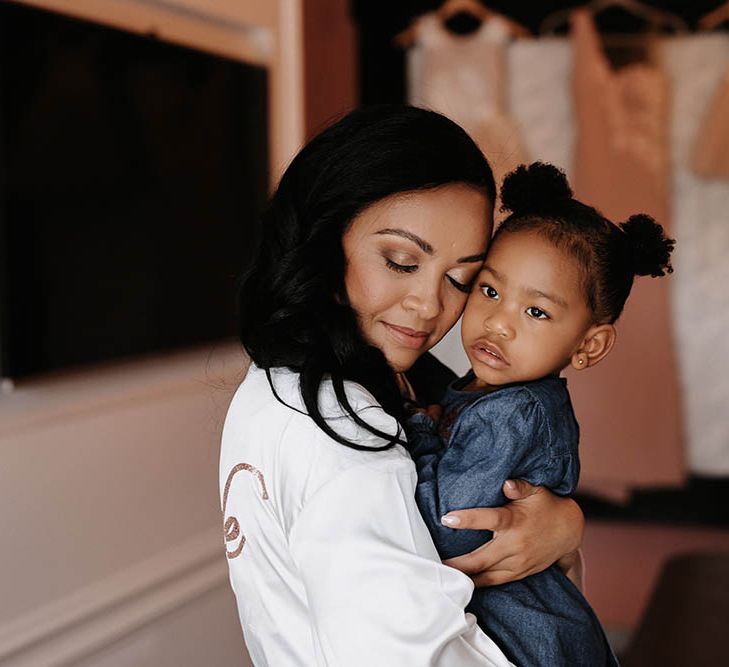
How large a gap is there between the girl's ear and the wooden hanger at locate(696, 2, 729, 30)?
2314 millimetres

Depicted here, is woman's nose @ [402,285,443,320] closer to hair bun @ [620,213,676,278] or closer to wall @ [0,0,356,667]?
hair bun @ [620,213,676,278]

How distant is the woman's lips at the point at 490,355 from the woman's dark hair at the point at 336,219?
0.45 ft

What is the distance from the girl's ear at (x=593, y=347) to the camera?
4.00ft

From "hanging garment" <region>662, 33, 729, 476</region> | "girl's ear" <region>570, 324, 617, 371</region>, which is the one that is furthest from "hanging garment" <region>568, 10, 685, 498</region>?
"girl's ear" <region>570, 324, 617, 371</region>

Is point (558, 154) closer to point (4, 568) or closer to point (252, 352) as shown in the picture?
point (4, 568)

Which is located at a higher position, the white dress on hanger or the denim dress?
the white dress on hanger

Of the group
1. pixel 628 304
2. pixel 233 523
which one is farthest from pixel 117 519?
pixel 628 304

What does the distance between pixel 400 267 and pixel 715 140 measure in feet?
7.70

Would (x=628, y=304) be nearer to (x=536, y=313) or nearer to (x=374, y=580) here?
(x=536, y=313)

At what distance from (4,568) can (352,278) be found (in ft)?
4.24

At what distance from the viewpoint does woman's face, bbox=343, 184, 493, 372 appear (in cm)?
104

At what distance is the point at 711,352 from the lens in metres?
3.27

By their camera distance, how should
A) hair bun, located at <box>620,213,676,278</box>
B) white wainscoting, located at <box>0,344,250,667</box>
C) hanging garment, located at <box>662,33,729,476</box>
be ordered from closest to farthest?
hair bun, located at <box>620,213,676,278</box>, white wainscoting, located at <box>0,344,250,667</box>, hanging garment, located at <box>662,33,729,476</box>

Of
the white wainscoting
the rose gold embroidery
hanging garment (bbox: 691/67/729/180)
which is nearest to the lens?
the rose gold embroidery
